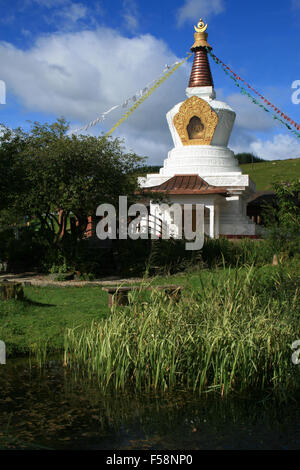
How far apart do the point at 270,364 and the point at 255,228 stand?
61.1ft

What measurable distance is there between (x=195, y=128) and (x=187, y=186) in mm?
4953

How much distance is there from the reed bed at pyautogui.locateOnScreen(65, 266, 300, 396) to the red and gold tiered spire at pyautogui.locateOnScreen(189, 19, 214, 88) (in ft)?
73.8

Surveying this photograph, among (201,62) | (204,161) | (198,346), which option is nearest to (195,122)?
(204,161)

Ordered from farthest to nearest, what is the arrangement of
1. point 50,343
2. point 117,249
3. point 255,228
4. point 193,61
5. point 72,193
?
point 193,61
point 255,228
point 117,249
point 72,193
point 50,343

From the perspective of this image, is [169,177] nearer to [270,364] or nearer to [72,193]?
[72,193]

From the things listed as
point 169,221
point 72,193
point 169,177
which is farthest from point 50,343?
point 169,177

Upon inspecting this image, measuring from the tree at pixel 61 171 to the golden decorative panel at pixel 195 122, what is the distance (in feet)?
36.9

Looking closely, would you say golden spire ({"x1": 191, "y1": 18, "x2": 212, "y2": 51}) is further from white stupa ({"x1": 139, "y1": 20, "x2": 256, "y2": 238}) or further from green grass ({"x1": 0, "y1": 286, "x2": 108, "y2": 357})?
green grass ({"x1": 0, "y1": 286, "x2": 108, "y2": 357})

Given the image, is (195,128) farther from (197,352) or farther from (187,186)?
(197,352)

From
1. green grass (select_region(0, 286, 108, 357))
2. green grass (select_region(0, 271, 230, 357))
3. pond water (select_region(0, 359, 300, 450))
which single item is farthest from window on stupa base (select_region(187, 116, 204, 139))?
pond water (select_region(0, 359, 300, 450))

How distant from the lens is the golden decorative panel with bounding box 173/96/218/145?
1013 inches

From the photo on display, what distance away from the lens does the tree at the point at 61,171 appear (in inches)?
547

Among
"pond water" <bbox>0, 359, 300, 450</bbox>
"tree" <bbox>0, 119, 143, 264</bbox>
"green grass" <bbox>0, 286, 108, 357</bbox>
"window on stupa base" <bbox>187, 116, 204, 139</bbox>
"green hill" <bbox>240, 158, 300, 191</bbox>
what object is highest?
"green hill" <bbox>240, 158, 300, 191</bbox>

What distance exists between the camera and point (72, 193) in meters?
13.9
